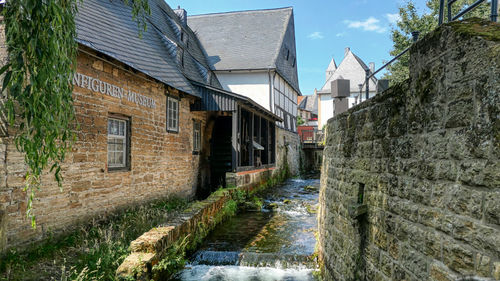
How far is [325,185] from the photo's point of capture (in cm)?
545

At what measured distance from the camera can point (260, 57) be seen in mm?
19219

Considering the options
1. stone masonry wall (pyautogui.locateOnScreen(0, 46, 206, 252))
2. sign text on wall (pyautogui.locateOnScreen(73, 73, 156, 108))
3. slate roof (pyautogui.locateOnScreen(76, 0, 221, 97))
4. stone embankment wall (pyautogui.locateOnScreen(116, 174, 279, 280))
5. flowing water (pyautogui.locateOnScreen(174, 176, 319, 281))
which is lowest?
flowing water (pyautogui.locateOnScreen(174, 176, 319, 281))

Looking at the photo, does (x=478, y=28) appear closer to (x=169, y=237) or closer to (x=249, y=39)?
(x=169, y=237)

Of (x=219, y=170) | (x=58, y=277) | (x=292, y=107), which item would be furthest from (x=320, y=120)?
(x=58, y=277)

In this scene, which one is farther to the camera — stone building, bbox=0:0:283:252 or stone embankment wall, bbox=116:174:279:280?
stone building, bbox=0:0:283:252

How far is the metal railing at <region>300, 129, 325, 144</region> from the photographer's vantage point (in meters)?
29.0

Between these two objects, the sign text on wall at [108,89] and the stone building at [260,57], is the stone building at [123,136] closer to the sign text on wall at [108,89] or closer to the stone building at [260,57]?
the sign text on wall at [108,89]

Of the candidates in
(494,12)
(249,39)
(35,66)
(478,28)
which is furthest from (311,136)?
(478,28)

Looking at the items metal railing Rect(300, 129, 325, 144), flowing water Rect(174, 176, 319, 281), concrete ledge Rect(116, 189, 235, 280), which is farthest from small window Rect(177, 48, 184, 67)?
metal railing Rect(300, 129, 325, 144)

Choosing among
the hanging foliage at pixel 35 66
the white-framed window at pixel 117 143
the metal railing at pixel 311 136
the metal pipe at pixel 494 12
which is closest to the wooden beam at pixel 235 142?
the white-framed window at pixel 117 143

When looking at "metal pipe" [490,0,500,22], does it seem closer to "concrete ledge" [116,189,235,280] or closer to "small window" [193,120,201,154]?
"concrete ledge" [116,189,235,280]

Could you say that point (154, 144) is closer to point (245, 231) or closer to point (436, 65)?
point (245, 231)

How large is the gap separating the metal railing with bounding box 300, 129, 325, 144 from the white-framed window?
22.4 metres

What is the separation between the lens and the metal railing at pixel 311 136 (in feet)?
95.1
